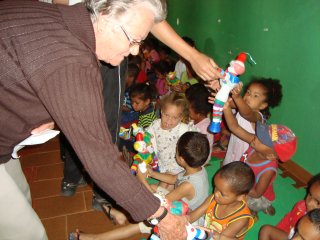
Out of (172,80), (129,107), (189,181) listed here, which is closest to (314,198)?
(189,181)

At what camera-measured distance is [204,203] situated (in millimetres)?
1958

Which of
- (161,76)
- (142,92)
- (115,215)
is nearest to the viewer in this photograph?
(115,215)

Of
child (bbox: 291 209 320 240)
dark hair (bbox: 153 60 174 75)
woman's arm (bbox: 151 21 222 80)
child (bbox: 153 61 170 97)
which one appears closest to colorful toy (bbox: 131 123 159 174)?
woman's arm (bbox: 151 21 222 80)

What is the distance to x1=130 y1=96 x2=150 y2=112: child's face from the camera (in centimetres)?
316

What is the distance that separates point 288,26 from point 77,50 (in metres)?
2.59

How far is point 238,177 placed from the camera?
176 cm

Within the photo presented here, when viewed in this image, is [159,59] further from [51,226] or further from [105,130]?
[105,130]

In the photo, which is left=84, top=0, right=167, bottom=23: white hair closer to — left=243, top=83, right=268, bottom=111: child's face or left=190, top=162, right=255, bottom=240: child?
left=190, top=162, right=255, bottom=240: child

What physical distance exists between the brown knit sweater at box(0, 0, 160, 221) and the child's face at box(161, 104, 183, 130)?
4.61 feet

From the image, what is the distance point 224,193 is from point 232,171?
0.50 ft

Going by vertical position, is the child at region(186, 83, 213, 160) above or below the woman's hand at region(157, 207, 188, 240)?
below

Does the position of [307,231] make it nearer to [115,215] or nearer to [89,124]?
[89,124]

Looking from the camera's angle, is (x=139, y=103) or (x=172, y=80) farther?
(x=172, y=80)

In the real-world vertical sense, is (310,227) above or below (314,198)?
above
